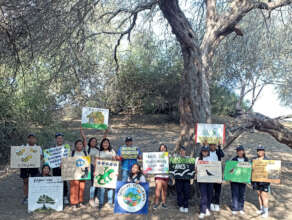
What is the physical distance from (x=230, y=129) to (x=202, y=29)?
441 cm

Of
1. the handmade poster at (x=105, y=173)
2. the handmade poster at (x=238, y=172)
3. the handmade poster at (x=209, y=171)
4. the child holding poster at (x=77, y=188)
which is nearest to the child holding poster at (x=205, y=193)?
the handmade poster at (x=209, y=171)

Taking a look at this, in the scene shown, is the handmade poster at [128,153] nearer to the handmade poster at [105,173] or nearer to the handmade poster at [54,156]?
the handmade poster at [105,173]

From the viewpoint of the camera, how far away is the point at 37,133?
10133mm

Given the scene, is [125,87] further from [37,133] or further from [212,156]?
[212,156]

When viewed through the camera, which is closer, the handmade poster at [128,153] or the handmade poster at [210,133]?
the handmade poster at [210,133]

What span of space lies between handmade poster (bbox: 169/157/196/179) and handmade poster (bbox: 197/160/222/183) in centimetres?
15

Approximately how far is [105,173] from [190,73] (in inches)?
118

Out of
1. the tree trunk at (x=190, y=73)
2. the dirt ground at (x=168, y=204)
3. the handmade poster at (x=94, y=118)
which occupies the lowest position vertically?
the dirt ground at (x=168, y=204)

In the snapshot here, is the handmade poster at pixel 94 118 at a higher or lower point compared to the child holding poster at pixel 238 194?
higher

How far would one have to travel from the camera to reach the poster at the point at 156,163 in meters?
6.21

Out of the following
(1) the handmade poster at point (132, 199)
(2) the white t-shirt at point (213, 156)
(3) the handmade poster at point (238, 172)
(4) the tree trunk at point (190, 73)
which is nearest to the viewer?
(1) the handmade poster at point (132, 199)

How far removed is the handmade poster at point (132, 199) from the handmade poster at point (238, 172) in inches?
69.3

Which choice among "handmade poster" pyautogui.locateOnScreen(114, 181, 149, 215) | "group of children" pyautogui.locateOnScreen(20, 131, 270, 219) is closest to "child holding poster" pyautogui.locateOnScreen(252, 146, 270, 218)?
"group of children" pyautogui.locateOnScreen(20, 131, 270, 219)

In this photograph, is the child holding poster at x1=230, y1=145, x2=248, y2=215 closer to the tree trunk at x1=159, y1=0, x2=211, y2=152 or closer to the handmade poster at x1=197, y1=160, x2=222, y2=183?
the handmade poster at x1=197, y1=160, x2=222, y2=183
